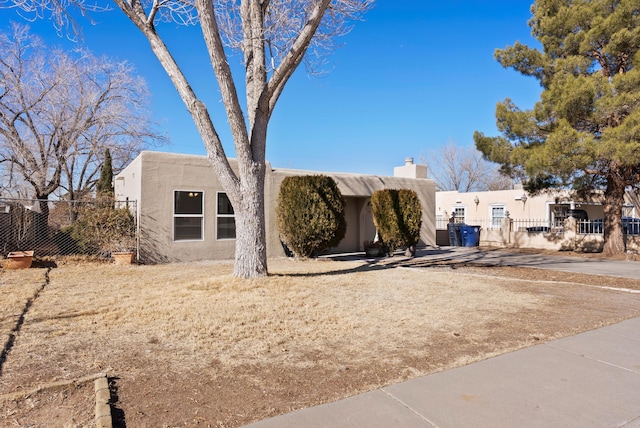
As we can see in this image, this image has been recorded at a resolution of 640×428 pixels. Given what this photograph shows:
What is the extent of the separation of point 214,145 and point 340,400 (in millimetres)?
6000

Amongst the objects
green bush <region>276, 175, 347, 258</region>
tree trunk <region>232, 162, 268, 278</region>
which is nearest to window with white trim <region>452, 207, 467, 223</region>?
green bush <region>276, 175, 347, 258</region>

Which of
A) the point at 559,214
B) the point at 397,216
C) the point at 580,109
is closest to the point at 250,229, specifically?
the point at 397,216

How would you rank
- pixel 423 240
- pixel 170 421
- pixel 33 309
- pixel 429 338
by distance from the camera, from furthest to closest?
pixel 423 240
pixel 33 309
pixel 429 338
pixel 170 421

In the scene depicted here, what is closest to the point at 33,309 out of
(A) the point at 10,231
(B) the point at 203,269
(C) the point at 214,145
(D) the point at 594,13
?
(C) the point at 214,145

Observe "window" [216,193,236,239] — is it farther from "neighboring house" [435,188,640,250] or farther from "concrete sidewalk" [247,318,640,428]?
A: "neighboring house" [435,188,640,250]

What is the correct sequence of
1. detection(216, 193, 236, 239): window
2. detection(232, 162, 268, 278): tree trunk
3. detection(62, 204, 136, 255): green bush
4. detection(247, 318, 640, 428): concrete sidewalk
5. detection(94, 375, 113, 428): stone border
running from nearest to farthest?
1. detection(94, 375, 113, 428): stone border
2. detection(247, 318, 640, 428): concrete sidewalk
3. detection(232, 162, 268, 278): tree trunk
4. detection(62, 204, 136, 255): green bush
5. detection(216, 193, 236, 239): window

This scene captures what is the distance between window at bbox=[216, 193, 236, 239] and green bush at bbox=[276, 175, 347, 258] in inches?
67.5

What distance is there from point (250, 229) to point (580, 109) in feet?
39.5

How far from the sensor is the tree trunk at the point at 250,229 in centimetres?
819

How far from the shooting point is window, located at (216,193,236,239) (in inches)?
511

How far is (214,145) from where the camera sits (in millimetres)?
8078

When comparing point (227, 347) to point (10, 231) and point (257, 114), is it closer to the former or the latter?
point (257, 114)

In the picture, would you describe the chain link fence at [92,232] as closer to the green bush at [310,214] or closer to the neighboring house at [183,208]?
the neighboring house at [183,208]

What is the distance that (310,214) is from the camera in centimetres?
1220
